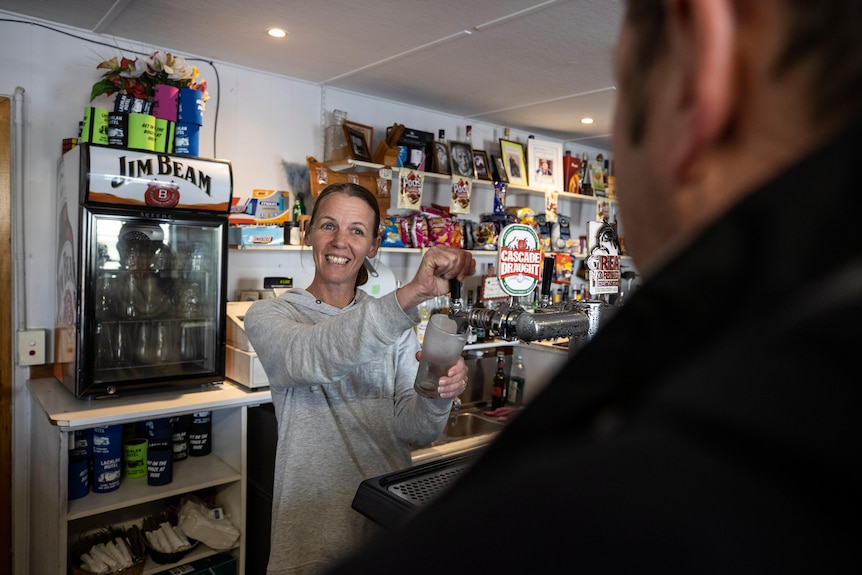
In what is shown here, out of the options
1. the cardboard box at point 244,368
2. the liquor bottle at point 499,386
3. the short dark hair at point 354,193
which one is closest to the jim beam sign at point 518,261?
the short dark hair at point 354,193

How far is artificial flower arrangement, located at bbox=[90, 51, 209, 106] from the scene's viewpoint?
2695 millimetres

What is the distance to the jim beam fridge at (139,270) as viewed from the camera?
255 cm

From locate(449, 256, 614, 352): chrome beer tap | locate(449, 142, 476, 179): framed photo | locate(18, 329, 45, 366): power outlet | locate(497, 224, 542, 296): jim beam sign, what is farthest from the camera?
locate(449, 142, 476, 179): framed photo

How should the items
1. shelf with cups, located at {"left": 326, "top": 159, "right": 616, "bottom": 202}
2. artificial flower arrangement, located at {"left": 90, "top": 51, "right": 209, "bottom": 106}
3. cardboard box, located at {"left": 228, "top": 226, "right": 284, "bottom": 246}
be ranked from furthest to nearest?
shelf with cups, located at {"left": 326, "top": 159, "right": 616, "bottom": 202} → cardboard box, located at {"left": 228, "top": 226, "right": 284, "bottom": 246} → artificial flower arrangement, located at {"left": 90, "top": 51, "right": 209, "bottom": 106}

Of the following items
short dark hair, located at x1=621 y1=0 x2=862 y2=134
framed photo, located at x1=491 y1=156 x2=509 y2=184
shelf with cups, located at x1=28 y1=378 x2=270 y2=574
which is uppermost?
framed photo, located at x1=491 y1=156 x2=509 y2=184

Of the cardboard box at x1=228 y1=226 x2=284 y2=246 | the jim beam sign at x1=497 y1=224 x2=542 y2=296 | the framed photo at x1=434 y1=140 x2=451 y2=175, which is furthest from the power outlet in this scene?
the jim beam sign at x1=497 y1=224 x2=542 y2=296

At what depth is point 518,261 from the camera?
134 centimetres

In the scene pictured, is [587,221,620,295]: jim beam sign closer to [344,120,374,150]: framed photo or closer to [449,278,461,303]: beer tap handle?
[449,278,461,303]: beer tap handle

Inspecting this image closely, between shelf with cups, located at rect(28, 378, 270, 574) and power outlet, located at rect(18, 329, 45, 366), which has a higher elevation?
power outlet, located at rect(18, 329, 45, 366)

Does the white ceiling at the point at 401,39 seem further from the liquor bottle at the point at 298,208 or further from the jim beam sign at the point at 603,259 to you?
the jim beam sign at the point at 603,259

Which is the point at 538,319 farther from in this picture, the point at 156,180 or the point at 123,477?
the point at 123,477

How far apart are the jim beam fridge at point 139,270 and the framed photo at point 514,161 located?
216 cm

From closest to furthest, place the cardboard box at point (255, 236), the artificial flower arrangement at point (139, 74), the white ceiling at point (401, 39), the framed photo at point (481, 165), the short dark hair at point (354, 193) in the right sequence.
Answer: the short dark hair at point (354, 193) < the white ceiling at point (401, 39) < the artificial flower arrangement at point (139, 74) < the cardboard box at point (255, 236) < the framed photo at point (481, 165)

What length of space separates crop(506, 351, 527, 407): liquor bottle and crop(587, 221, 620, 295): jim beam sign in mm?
2446
